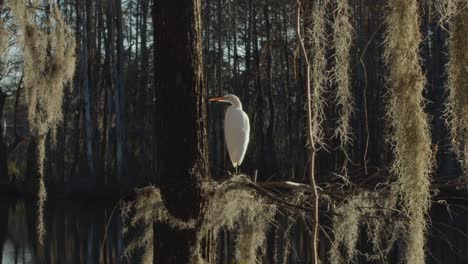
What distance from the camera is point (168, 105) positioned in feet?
8.01

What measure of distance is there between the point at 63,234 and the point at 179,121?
31.3 feet

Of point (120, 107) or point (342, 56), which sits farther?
point (120, 107)

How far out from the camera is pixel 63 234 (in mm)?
11344

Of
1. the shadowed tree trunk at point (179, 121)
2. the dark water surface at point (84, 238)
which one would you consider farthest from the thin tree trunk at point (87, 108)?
the shadowed tree trunk at point (179, 121)

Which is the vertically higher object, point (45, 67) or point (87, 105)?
point (87, 105)

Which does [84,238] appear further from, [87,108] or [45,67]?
[87,108]

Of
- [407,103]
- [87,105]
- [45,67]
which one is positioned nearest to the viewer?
[407,103]

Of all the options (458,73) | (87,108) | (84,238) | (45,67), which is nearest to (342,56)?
(458,73)

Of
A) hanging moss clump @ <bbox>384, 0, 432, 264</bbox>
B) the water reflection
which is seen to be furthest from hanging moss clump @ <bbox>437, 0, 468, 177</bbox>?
the water reflection

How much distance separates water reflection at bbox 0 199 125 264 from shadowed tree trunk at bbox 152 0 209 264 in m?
5.36

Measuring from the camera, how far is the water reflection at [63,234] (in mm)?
9211

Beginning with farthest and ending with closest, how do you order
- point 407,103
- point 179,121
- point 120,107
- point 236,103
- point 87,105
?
point 120,107, point 87,105, point 236,103, point 179,121, point 407,103

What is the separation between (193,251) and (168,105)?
564 millimetres

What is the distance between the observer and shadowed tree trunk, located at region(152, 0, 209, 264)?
242 cm
